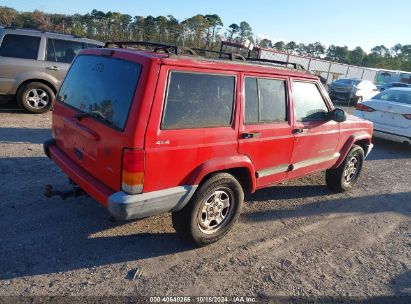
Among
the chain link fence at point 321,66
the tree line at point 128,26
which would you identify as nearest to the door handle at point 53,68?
the chain link fence at point 321,66

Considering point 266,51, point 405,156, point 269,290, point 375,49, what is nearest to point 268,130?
point 269,290

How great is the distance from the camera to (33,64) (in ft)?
26.1

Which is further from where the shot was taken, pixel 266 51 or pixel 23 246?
pixel 266 51

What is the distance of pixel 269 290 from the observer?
3145 millimetres

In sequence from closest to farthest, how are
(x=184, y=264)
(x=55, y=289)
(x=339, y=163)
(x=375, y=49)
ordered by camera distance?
(x=55, y=289) < (x=184, y=264) < (x=339, y=163) < (x=375, y=49)

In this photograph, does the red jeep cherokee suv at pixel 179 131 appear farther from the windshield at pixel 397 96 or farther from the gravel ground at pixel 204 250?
the windshield at pixel 397 96

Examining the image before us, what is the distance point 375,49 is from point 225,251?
122 m

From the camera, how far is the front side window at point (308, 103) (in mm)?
4262

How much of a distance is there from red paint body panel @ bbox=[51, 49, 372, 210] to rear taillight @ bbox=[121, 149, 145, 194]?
46mm

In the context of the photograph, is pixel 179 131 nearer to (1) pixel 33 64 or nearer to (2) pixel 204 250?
(2) pixel 204 250

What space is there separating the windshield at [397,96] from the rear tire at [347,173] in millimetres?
4442

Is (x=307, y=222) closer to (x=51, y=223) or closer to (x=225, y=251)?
(x=225, y=251)

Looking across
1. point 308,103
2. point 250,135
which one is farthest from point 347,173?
point 250,135

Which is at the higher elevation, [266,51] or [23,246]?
[266,51]
